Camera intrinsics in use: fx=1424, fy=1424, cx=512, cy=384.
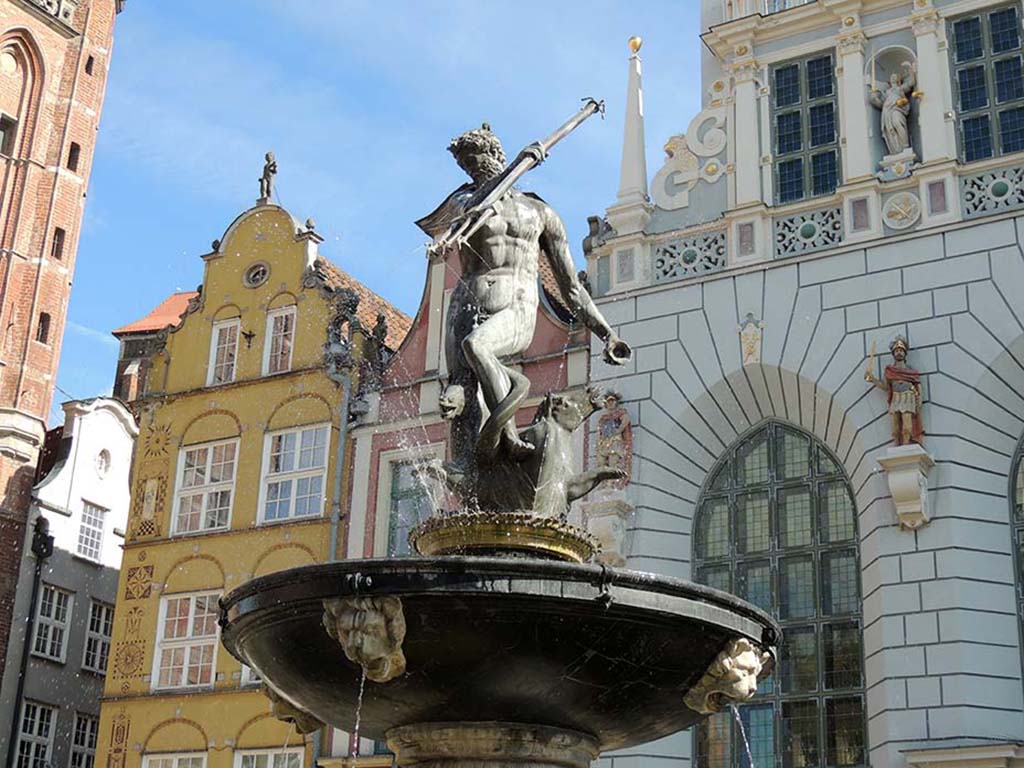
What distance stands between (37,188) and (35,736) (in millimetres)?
13207

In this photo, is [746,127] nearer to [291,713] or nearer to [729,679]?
[291,713]

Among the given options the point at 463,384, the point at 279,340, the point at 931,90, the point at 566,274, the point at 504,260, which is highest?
the point at 931,90

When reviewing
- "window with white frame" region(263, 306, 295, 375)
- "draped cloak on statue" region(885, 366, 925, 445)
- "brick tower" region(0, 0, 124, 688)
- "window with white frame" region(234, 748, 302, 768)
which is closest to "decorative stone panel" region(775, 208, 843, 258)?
"draped cloak on statue" region(885, 366, 925, 445)

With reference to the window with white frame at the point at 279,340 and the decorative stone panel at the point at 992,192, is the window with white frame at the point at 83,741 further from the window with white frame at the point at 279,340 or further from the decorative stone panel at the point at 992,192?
the decorative stone panel at the point at 992,192

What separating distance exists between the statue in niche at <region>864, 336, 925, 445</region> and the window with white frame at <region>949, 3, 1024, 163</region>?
10.8 ft

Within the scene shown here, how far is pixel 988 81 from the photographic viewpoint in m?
19.7

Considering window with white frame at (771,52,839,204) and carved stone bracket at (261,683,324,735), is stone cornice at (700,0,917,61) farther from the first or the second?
carved stone bracket at (261,683,324,735)

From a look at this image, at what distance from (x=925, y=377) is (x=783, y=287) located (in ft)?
8.21

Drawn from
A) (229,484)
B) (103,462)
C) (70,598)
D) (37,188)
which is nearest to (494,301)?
(229,484)

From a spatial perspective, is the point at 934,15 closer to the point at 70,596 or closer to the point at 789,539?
the point at 789,539

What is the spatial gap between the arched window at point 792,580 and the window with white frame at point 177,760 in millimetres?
8353

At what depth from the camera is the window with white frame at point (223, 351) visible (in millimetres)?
25141

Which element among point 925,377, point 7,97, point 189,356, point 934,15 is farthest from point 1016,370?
point 7,97

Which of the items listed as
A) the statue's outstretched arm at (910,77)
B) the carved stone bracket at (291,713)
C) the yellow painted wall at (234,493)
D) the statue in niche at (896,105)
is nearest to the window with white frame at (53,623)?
the yellow painted wall at (234,493)
